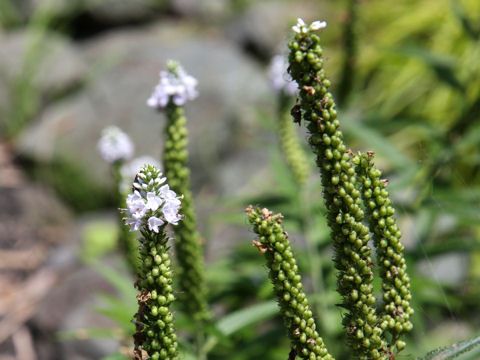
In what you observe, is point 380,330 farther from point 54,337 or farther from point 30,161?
point 30,161

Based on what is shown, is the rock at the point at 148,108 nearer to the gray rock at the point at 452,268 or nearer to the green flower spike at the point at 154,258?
the gray rock at the point at 452,268

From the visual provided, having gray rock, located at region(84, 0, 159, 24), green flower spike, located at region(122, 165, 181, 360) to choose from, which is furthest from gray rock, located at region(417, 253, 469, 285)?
gray rock, located at region(84, 0, 159, 24)

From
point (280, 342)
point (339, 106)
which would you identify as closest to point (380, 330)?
point (280, 342)

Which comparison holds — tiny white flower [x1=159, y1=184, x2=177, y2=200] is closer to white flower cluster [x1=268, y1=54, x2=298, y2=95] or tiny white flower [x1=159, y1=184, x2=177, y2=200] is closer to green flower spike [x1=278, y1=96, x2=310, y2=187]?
green flower spike [x1=278, y1=96, x2=310, y2=187]

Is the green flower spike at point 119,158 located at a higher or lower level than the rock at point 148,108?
lower

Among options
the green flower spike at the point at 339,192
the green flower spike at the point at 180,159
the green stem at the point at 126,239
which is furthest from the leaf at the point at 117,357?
the green flower spike at the point at 339,192

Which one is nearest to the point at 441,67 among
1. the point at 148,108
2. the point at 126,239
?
the point at 126,239
